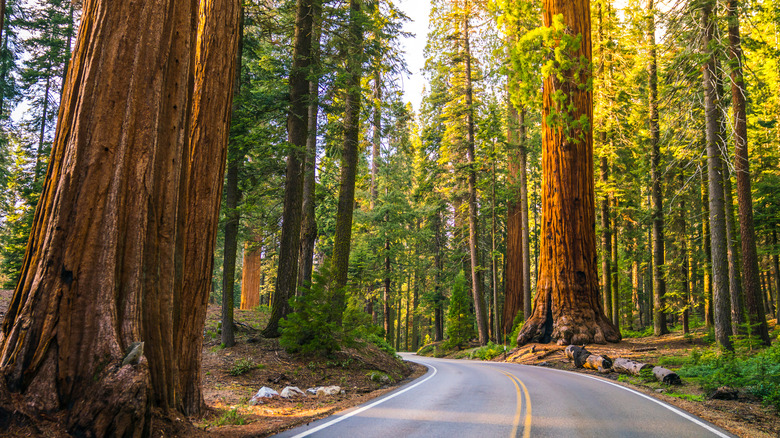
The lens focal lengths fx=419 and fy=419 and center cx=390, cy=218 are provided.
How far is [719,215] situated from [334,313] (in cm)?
1152

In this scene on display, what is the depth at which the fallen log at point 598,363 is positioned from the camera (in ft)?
41.2

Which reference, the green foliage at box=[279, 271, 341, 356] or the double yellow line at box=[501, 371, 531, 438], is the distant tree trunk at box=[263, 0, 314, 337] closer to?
the green foliage at box=[279, 271, 341, 356]

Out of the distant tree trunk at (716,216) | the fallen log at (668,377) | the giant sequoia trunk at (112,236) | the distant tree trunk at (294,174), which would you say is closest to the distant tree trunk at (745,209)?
the distant tree trunk at (716,216)

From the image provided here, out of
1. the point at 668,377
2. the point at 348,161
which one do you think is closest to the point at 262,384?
the point at 348,161

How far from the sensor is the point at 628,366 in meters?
11.8

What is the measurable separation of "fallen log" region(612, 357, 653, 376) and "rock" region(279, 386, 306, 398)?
873 centimetres

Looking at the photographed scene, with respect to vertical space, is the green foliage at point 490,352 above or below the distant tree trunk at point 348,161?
below

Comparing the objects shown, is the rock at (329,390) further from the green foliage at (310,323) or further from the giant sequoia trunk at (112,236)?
the giant sequoia trunk at (112,236)

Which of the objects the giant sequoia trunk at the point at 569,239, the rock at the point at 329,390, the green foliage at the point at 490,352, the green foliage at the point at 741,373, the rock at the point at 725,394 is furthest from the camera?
the green foliage at the point at 490,352

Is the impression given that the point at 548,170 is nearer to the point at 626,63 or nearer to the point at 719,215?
the point at 719,215

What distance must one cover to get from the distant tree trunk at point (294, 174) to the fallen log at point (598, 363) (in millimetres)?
9370

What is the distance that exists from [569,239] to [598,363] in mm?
4625

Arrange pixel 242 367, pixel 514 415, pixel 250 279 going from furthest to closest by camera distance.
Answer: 1. pixel 250 279
2. pixel 242 367
3. pixel 514 415

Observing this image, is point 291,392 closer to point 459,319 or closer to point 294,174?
point 294,174
